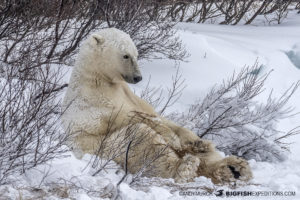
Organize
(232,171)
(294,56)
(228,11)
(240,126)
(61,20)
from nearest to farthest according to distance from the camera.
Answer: (232,171) → (240,126) → (61,20) → (294,56) → (228,11)

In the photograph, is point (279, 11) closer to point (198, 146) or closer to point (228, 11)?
point (228, 11)

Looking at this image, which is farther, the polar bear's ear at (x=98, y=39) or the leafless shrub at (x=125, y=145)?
the polar bear's ear at (x=98, y=39)

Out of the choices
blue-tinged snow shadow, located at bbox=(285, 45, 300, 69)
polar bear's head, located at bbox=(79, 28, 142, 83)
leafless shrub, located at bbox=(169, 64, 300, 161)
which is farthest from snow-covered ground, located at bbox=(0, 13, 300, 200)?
polar bear's head, located at bbox=(79, 28, 142, 83)

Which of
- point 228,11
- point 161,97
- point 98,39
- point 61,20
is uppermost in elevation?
point 98,39

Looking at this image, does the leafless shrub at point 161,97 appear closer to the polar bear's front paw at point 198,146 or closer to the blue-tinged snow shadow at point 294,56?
the polar bear's front paw at point 198,146

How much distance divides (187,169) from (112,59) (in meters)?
1.02

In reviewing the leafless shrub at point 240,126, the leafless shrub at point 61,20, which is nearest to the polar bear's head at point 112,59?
the leafless shrub at point 240,126

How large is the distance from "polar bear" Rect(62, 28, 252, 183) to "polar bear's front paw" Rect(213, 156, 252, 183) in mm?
36

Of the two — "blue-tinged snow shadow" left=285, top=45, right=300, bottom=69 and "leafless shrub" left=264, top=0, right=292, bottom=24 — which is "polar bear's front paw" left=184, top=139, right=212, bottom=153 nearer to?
"blue-tinged snow shadow" left=285, top=45, right=300, bottom=69

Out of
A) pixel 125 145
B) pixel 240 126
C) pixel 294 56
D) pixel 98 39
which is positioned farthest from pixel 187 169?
pixel 294 56

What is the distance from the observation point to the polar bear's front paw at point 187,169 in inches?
148

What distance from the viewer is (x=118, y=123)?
13.2ft

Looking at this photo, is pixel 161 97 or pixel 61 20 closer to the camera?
pixel 61 20

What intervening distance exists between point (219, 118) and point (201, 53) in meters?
2.57
